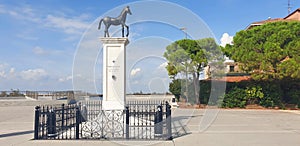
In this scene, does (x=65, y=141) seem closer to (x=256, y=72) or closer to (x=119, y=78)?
(x=119, y=78)

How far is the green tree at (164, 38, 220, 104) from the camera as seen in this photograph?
840 inches

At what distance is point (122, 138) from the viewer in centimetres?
750

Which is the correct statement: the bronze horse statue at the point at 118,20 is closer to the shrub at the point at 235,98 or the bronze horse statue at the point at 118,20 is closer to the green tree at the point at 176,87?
the shrub at the point at 235,98

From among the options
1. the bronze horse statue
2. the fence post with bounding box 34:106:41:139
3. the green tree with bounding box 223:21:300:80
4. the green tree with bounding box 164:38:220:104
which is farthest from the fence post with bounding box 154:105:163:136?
the green tree with bounding box 164:38:220:104

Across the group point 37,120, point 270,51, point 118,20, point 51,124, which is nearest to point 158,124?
point 51,124

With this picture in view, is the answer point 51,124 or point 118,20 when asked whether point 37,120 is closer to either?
point 51,124

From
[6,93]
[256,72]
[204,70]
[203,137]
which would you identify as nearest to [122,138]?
[203,137]

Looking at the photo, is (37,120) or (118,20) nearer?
(37,120)

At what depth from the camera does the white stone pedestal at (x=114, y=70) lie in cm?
1034

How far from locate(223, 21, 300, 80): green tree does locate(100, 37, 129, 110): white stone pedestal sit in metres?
11.7

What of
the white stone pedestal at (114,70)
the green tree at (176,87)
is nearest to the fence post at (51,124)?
the white stone pedestal at (114,70)

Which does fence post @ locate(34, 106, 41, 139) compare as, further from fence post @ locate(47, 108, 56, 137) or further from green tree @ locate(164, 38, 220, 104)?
green tree @ locate(164, 38, 220, 104)

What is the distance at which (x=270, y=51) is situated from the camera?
707 inches

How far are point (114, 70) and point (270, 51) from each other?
12329mm
